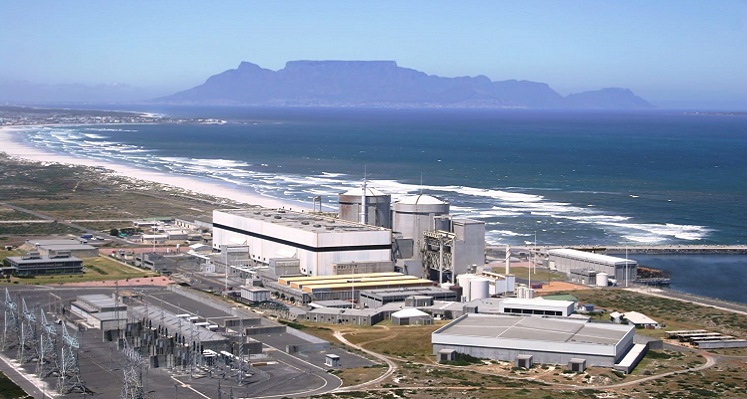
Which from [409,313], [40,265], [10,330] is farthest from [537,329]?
[40,265]

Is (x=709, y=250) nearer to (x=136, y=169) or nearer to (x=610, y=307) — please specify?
(x=610, y=307)

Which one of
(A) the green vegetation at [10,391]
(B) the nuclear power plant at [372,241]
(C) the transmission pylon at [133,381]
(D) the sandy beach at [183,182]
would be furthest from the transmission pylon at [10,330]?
(D) the sandy beach at [183,182]

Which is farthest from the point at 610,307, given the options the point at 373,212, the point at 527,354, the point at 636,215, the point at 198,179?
the point at 198,179

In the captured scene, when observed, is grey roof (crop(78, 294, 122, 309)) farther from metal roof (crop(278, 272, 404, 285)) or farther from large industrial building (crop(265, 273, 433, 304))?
metal roof (crop(278, 272, 404, 285))

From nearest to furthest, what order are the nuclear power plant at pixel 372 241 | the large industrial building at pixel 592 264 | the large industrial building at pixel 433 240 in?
the nuclear power plant at pixel 372 241 → the large industrial building at pixel 433 240 → the large industrial building at pixel 592 264

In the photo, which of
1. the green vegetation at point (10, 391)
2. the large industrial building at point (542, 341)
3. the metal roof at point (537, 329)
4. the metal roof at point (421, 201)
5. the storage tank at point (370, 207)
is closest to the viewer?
the green vegetation at point (10, 391)

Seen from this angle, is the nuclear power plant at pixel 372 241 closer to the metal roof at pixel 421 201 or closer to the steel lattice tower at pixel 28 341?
the metal roof at pixel 421 201

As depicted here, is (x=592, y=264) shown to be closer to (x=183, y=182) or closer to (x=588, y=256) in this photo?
(x=588, y=256)

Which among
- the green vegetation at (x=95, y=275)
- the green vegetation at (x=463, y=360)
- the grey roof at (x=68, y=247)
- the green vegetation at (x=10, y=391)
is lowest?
the green vegetation at (x=463, y=360)
